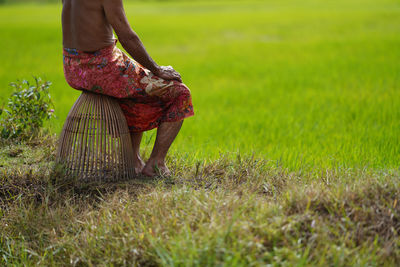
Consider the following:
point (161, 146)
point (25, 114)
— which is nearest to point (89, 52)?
→ point (161, 146)

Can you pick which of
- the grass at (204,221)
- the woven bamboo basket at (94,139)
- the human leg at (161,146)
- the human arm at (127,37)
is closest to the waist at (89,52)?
the human arm at (127,37)

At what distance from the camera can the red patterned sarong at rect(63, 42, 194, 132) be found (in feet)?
10.3

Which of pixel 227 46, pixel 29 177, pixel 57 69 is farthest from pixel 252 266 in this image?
pixel 227 46

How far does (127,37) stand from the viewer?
10.1 feet

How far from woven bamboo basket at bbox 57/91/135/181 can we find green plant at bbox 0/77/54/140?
1.15 metres

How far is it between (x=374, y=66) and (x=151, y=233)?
24.6 feet

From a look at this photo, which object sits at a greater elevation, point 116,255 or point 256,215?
point 256,215

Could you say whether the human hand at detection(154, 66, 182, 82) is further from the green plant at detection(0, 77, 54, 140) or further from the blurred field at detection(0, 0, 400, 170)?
the green plant at detection(0, 77, 54, 140)

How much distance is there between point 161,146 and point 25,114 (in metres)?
1.69

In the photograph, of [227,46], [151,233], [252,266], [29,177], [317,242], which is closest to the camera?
[252,266]

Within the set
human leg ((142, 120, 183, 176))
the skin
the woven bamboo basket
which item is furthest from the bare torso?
human leg ((142, 120, 183, 176))

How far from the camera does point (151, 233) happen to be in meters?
2.45

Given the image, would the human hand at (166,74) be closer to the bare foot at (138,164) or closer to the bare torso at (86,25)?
the bare torso at (86,25)

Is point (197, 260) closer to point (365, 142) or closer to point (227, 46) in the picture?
point (365, 142)
